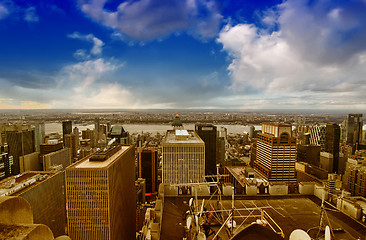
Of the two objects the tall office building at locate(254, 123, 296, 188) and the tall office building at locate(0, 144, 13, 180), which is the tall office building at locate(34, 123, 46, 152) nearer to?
the tall office building at locate(0, 144, 13, 180)

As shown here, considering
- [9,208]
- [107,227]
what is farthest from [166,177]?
[9,208]

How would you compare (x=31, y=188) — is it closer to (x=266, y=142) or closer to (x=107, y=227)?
(x=107, y=227)

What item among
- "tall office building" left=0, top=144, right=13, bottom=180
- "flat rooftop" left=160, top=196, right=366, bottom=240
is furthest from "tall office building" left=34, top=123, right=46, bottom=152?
"flat rooftop" left=160, top=196, right=366, bottom=240

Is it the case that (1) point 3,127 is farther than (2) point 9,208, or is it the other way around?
(1) point 3,127

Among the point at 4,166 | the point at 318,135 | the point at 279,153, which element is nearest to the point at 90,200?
the point at 279,153

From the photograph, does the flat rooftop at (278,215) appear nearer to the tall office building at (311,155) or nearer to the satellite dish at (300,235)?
the satellite dish at (300,235)

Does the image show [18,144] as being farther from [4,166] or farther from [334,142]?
[334,142]
